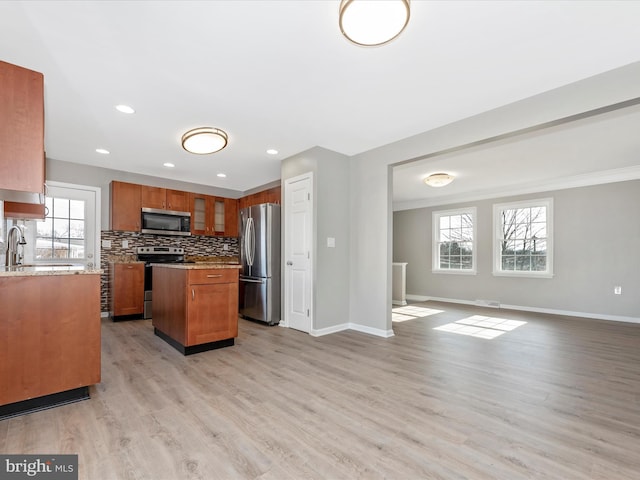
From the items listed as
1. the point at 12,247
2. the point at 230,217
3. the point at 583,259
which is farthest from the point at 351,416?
the point at 583,259

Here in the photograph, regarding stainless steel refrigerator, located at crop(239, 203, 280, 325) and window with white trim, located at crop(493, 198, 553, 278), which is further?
window with white trim, located at crop(493, 198, 553, 278)

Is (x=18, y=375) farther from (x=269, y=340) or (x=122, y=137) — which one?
(x=122, y=137)

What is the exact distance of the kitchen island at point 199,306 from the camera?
310cm

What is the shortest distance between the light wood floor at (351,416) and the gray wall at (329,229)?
833 millimetres

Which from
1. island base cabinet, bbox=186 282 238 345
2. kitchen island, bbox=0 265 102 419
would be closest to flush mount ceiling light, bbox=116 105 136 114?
kitchen island, bbox=0 265 102 419

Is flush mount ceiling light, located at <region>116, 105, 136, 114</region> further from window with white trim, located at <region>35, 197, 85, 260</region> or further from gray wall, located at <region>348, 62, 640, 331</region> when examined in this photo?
gray wall, located at <region>348, 62, 640, 331</region>

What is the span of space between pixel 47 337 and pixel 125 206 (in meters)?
3.57

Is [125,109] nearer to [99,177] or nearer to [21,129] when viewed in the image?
[21,129]

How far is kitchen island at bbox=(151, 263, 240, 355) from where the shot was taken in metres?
3.10

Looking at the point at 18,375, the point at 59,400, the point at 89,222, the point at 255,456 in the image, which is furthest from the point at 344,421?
the point at 89,222

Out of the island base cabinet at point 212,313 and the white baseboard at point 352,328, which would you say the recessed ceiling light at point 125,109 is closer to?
the island base cabinet at point 212,313

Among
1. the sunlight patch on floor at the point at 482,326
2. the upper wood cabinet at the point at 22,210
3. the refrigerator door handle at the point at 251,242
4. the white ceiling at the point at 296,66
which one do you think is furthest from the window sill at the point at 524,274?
the upper wood cabinet at the point at 22,210

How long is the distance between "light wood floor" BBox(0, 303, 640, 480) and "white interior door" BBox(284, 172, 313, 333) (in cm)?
87

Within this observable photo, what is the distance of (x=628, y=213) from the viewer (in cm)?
496
